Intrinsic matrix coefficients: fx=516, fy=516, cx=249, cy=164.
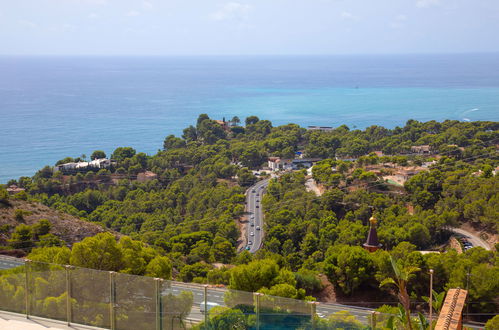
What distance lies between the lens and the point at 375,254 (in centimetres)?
1369

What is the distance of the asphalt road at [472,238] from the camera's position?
61.1 ft

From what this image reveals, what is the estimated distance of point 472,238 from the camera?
19.4 metres

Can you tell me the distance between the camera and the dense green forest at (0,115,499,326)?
38.1ft

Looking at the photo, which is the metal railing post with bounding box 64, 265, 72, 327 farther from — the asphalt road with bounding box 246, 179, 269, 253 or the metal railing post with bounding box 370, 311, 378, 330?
the asphalt road with bounding box 246, 179, 269, 253

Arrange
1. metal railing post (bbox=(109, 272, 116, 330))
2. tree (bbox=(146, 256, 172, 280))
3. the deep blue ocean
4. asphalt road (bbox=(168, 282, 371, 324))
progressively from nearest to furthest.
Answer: asphalt road (bbox=(168, 282, 371, 324))
metal railing post (bbox=(109, 272, 116, 330))
tree (bbox=(146, 256, 172, 280))
the deep blue ocean

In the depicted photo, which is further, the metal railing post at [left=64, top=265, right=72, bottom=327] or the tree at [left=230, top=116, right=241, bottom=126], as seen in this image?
the tree at [left=230, top=116, right=241, bottom=126]

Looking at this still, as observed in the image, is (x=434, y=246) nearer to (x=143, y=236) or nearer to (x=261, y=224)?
(x=261, y=224)

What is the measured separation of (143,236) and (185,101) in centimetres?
6721

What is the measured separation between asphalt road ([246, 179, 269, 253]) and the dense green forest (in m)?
0.61

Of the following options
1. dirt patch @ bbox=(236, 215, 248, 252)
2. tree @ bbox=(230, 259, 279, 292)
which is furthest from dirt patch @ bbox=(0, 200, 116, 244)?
tree @ bbox=(230, 259, 279, 292)

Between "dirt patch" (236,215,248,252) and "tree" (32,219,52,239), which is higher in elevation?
"tree" (32,219,52,239)

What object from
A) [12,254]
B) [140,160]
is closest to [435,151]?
[140,160]

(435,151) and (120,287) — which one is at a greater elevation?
(120,287)

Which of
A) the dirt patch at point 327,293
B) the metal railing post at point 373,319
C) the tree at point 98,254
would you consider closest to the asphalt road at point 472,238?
the dirt patch at point 327,293
